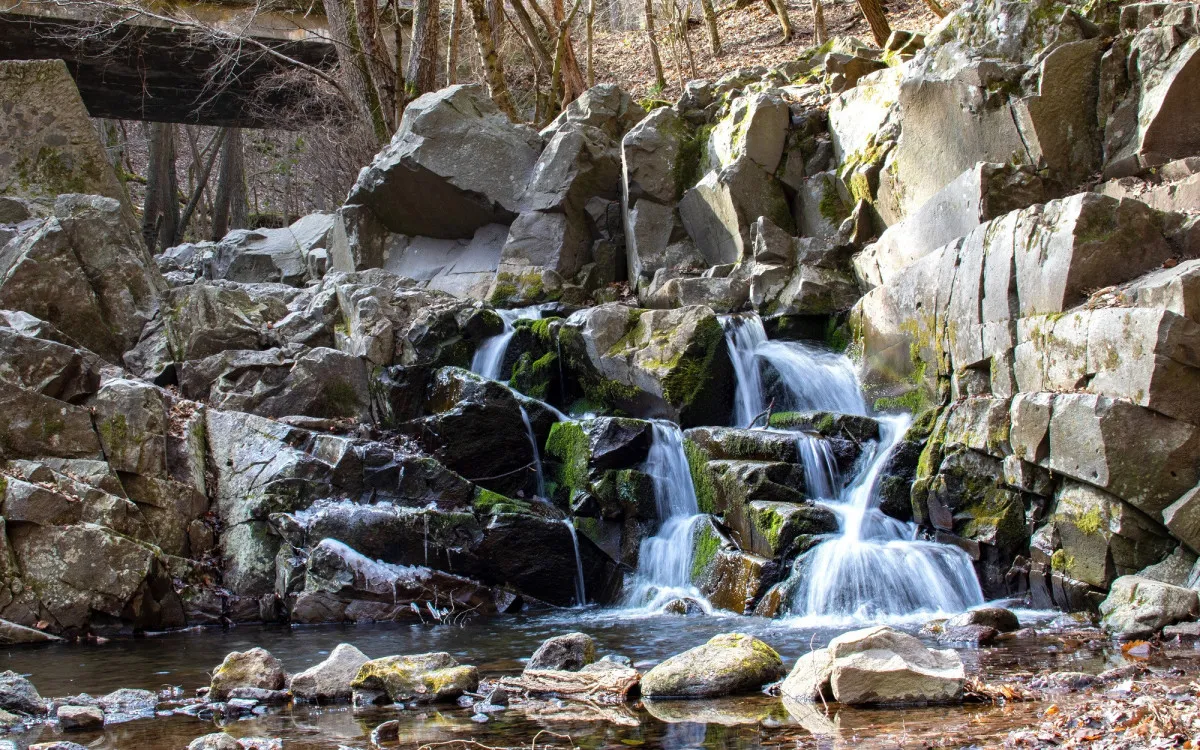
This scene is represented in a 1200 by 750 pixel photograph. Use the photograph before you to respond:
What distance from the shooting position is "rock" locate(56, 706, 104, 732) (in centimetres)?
548

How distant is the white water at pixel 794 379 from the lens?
1198cm

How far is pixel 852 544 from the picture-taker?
355 inches

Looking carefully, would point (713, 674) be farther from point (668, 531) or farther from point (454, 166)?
point (454, 166)

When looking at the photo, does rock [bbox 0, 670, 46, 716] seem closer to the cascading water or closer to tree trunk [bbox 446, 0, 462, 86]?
the cascading water

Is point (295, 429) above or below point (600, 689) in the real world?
above

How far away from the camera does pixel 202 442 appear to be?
1111 cm

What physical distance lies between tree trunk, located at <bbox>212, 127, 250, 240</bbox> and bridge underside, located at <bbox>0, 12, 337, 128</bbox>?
2808mm

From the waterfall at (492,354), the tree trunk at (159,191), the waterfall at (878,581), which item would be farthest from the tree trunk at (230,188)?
the waterfall at (878,581)

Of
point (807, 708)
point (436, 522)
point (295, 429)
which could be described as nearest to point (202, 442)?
point (295, 429)

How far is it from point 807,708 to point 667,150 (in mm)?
12622

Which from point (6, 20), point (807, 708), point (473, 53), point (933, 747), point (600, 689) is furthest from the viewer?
point (473, 53)

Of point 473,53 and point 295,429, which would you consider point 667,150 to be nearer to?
point 295,429

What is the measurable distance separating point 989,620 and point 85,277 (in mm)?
12370

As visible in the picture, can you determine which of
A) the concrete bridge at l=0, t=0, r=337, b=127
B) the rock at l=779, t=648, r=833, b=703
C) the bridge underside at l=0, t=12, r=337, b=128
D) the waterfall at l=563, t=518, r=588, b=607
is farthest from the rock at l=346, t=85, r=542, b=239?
the rock at l=779, t=648, r=833, b=703
